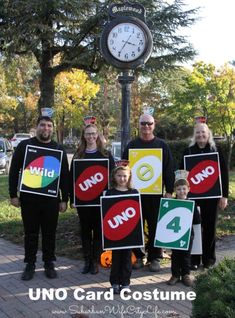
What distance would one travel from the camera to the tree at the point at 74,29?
955 centimetres

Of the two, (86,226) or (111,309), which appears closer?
(111,309)

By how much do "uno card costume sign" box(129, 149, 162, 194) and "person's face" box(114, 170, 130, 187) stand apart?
70 centimetres

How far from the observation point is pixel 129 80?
6617 millimetres

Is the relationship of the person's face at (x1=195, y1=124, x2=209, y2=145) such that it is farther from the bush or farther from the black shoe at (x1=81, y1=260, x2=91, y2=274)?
the bush

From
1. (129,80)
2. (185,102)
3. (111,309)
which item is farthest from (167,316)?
(185,102)

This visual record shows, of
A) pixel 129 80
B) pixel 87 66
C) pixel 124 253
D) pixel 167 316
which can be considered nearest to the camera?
pixel 167 316

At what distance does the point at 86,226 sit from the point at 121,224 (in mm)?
772

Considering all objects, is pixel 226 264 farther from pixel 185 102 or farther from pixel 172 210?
pixel 185 102

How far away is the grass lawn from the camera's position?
6.84 m

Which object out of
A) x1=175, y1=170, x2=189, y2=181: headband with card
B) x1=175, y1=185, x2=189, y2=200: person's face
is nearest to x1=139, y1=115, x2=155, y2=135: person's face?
x1=175, y1=170, x2=189, y2=181: headband with card

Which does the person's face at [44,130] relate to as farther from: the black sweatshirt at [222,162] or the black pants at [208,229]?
the black pants at [208,229]

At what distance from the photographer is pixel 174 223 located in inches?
208

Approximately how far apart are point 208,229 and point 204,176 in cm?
69

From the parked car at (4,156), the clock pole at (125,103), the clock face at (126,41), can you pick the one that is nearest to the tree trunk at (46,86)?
the clock pole at (125,103)
